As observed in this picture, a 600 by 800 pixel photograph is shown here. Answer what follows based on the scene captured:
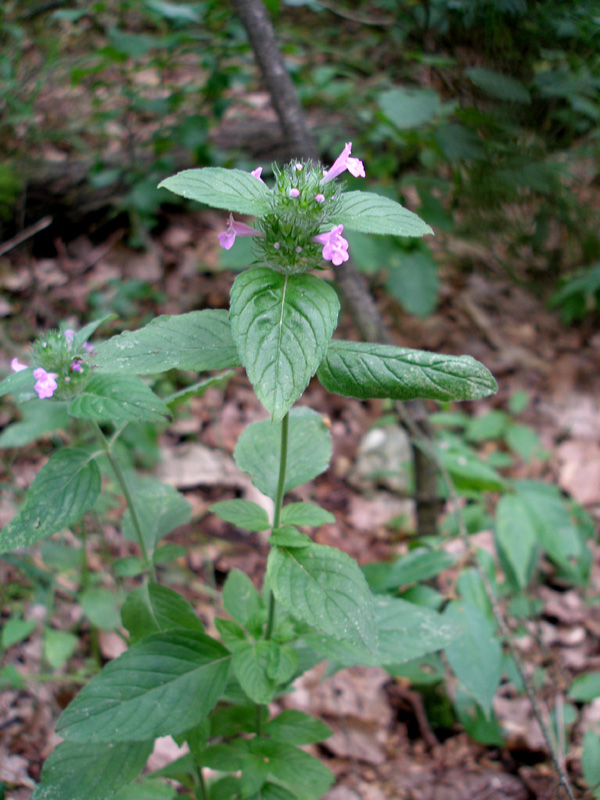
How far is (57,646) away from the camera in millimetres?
1772

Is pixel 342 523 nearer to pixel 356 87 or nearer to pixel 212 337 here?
pixel 212 337

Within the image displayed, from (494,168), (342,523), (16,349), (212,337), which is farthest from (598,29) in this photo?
(16,349)

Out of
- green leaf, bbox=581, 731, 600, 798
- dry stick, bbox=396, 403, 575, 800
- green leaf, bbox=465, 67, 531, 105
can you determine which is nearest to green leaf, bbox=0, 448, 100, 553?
dry stick, bbox=396, 403, 575, 800

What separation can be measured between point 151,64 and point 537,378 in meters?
3.20

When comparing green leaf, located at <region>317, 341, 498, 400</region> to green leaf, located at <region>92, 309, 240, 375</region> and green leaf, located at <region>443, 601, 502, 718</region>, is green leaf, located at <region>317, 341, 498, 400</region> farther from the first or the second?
green leaf, located at <region>443, 601, 502, 718</region>

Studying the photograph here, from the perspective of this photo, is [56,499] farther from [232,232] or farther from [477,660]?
[477,660]

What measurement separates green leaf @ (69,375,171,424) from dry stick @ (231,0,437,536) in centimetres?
133

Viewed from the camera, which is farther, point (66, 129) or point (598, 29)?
point (66, 129)

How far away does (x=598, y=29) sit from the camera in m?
2.10

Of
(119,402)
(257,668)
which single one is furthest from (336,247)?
(257,668)

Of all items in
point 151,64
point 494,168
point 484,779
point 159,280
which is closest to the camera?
point 484,779

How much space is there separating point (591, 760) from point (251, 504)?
4.42ft

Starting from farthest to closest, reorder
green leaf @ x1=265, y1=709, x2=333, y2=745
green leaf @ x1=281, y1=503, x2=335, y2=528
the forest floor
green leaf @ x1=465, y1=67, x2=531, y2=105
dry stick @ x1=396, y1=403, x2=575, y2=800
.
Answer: green leaf @ x1=465, y1=67, x2=531, y2=105 < the forest floor < dry stick @ x1=396, y1=403, x2=575, y2=800 < green leaf @ x1=265, y1=709, x2=333, y2=745 < green leaf @ x1=281, y1=503, x2=335, y2=528

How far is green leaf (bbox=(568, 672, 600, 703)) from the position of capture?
1.70 meters
